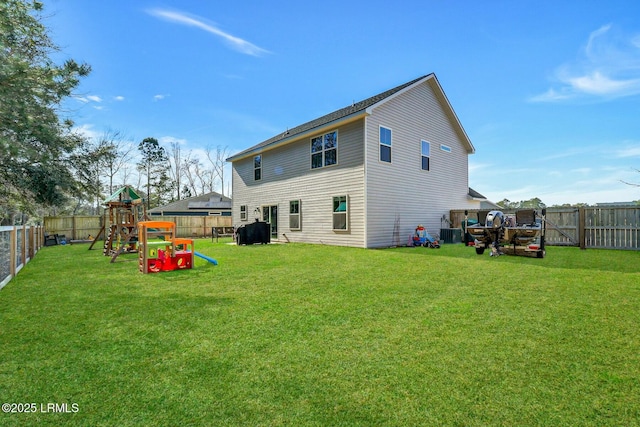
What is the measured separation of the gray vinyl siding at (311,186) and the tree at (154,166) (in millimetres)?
26115

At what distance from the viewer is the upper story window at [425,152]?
13.9 m

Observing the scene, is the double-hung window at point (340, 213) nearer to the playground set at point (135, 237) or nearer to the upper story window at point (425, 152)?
the upper story window at point (425, 152)

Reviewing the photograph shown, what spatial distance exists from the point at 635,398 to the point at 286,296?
12.0ft

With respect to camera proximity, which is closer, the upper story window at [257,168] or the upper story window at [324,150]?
the upper story window at [324,150]

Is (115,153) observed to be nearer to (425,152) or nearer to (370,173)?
(370,173)

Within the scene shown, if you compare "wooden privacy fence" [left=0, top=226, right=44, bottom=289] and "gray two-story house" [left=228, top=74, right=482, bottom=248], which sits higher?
"gray two-story house" [left=228, top=74, right=482, bottom=248]

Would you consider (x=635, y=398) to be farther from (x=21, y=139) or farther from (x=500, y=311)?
(x=21, y=139)

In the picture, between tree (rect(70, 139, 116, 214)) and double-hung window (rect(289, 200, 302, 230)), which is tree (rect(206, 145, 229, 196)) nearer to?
tree (rect(70, 139, 116, 214))

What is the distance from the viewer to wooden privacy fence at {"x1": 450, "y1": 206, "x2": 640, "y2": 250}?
10312 millimetres

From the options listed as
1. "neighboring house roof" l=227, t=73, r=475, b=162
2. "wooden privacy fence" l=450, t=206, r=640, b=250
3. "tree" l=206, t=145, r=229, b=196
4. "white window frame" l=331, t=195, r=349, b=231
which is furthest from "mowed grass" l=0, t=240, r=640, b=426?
"tree" l=206, t=145, r=229, b=196

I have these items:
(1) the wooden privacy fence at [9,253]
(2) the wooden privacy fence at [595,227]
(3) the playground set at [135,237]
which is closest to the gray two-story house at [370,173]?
(2) the wooden privacy fence at [595,227]

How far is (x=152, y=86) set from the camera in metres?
19.8

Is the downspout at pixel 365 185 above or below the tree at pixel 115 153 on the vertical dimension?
below

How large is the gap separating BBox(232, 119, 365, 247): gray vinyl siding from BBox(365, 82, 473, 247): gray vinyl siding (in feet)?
1.76
